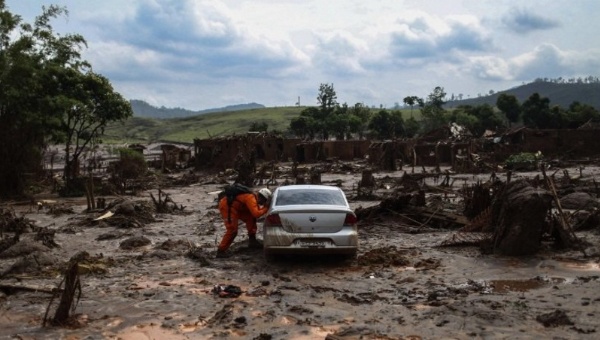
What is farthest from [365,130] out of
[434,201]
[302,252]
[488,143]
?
[302,252]

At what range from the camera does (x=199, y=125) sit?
160 m

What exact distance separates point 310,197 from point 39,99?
70.7ft

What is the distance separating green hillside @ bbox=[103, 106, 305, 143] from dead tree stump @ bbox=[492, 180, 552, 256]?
400 ft

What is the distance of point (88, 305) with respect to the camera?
816cm

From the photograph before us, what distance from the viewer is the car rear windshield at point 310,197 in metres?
11.0

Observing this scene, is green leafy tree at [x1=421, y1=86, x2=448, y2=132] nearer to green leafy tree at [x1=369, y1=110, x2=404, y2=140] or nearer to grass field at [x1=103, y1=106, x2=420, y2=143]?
green leafy tree at [x1=369, y1=110, x2=404, y2=140]

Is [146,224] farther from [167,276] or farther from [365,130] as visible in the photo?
[365,130]

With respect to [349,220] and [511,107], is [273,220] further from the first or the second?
[511,107]

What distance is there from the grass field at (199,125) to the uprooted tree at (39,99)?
99041 mm

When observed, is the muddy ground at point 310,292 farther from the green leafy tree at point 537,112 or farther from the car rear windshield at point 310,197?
the green leafy tree at point 537,112

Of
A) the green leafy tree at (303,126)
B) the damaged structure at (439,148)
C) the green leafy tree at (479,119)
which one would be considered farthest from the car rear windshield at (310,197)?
the green leafy tree at (303,126)

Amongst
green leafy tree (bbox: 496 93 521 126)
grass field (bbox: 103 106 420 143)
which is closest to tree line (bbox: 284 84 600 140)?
green leafy tree (bbox: 496 93 521 126)

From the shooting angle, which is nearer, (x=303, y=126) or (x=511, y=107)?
(x=511, y=107)

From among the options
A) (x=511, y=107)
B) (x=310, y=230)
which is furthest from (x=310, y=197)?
(x=511, y=107)
